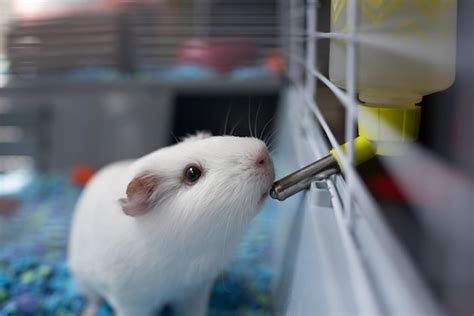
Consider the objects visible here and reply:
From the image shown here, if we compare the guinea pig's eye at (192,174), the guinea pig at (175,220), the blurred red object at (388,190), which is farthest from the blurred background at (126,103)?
the guinea pig's eye at (192,174)

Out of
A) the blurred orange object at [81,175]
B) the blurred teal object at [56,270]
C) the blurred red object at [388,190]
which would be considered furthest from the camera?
the blurred orange object at [81,175]

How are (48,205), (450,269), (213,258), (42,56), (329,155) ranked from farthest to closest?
(42,56), (48,205), (450,269), (213,258), (329,155)

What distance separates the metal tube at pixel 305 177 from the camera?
78cm

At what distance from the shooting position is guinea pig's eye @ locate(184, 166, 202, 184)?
0.88 m

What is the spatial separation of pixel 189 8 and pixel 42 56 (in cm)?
68

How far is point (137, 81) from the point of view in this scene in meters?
2.32

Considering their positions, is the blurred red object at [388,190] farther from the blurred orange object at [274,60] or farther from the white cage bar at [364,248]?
the blurred orange object at [274,60]

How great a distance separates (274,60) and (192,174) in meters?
1.67

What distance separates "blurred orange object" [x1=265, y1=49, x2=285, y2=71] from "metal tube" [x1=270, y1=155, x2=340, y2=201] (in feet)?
5.34

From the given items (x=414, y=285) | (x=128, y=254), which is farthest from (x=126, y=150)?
(x=414, y=285)

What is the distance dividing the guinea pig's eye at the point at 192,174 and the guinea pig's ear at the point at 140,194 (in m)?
0.06

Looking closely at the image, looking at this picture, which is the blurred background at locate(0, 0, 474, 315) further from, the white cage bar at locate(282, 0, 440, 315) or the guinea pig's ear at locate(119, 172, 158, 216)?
the white cage bar at locate(282, 0, 440, 315)

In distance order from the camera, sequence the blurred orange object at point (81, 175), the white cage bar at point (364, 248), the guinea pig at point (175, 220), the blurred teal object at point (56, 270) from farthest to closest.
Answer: the blurred orange object at point (81, 175) < the blurred teal object at point (56, 270) < the guinea pig at point (175, 220) < the white cage bar at point (364, 248)

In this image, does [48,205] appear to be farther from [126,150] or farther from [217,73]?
[217,73]
